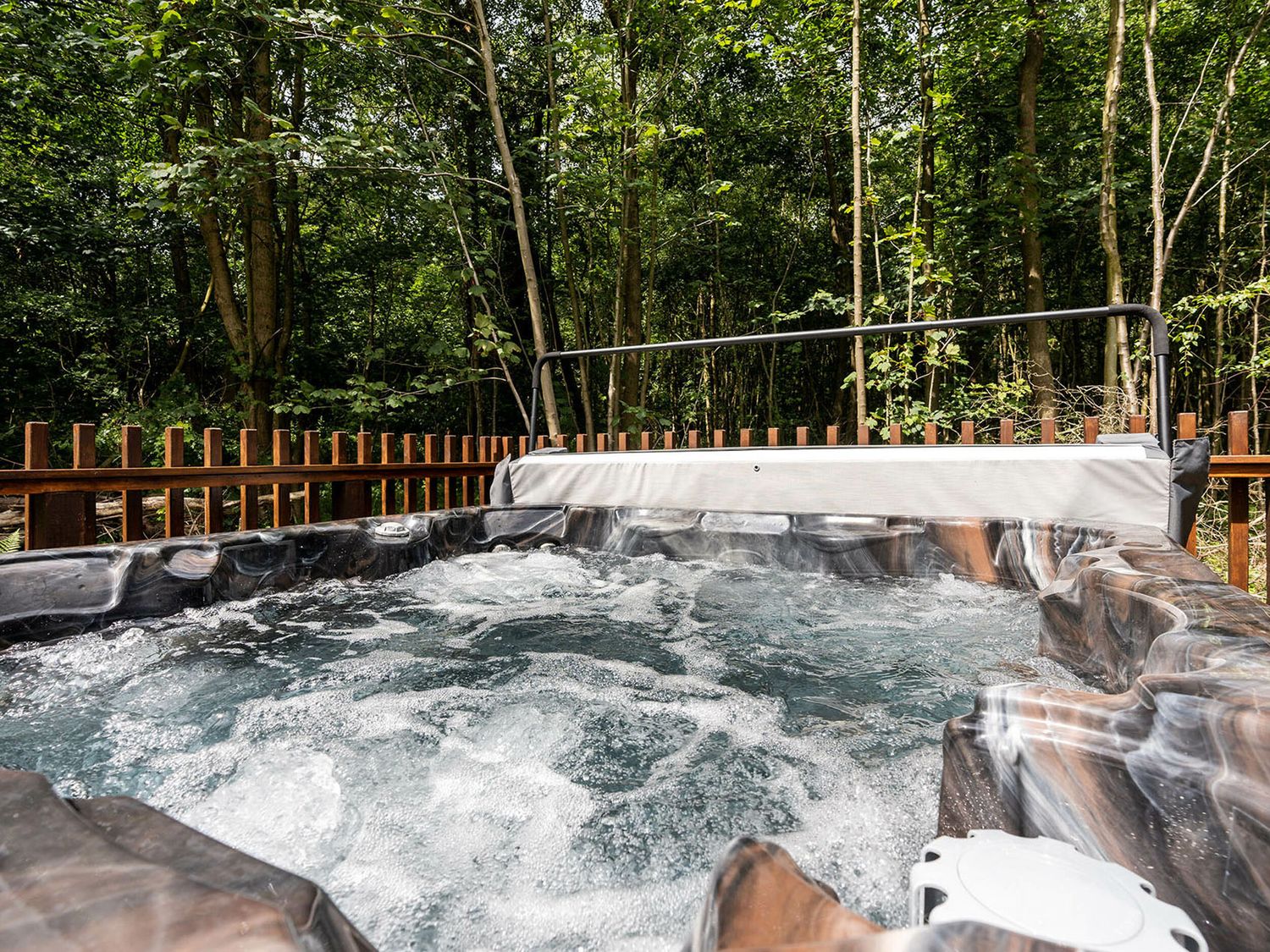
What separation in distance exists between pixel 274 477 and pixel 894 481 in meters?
2.49

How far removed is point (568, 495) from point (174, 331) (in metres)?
6.48

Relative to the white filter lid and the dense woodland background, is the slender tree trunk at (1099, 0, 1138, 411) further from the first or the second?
the white filter lid

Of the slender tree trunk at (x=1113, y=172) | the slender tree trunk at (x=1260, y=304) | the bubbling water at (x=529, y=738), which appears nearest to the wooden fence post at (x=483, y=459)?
the bubbling water at (x=529, y=738)

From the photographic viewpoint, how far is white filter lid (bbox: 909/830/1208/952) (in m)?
0.36

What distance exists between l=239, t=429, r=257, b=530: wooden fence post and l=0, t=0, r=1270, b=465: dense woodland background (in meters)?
Answer: 1.74

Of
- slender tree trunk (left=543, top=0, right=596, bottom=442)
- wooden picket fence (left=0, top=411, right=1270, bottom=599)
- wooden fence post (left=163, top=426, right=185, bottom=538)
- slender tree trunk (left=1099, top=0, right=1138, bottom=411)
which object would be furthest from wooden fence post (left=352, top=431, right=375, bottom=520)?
slender tree trunk (left=1099, top=0, right=1138, bottom=411)

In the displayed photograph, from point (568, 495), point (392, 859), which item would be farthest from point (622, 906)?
point (568, 495)

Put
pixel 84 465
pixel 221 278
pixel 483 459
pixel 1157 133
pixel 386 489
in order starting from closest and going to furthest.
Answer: pixel 84 465, pixel 386 489, pixel 483 459, pixel 1157 133, pixel 221 278

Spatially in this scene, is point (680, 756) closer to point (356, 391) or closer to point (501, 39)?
point (356, 391)

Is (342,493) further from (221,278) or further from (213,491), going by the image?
(221,278)

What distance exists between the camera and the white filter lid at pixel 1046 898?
361mm

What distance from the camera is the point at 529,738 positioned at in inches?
39.5

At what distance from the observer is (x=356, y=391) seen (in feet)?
15.5

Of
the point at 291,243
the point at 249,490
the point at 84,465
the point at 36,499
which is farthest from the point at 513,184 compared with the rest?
the point at 36,499
